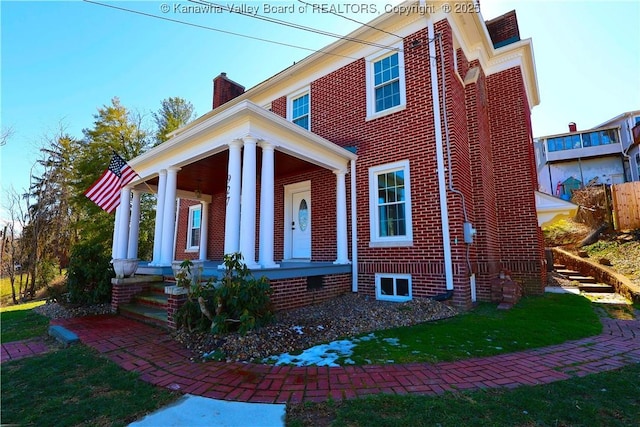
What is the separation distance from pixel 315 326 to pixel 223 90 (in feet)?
36.6

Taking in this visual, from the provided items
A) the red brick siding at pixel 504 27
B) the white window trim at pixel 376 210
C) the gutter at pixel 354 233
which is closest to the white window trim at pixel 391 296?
the gutter at pixel 354 233

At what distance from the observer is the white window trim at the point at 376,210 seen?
6.80m

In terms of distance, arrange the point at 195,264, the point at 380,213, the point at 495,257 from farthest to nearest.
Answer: the point at 495,257, the point at 380,213, the point at 195,264

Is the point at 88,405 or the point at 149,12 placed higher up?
the point at 149,12

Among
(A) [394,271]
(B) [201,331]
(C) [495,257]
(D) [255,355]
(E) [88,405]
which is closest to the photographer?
(E) [88,405]

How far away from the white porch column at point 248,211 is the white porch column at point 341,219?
262cm

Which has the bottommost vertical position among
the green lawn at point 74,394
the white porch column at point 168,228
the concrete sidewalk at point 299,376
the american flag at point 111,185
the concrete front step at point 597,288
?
the green lawn at point 74,394

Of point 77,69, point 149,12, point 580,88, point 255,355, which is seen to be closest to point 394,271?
point 255,355

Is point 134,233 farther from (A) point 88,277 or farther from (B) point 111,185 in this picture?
(A) point 88,277

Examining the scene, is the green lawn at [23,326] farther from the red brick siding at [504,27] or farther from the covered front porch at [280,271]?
the red brick siding at [504,27]

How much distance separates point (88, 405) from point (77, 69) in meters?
8.27

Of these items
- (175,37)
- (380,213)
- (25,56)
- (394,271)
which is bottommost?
(394,271)

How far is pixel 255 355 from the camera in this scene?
3662mm

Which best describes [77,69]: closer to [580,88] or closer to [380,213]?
[380,213]
